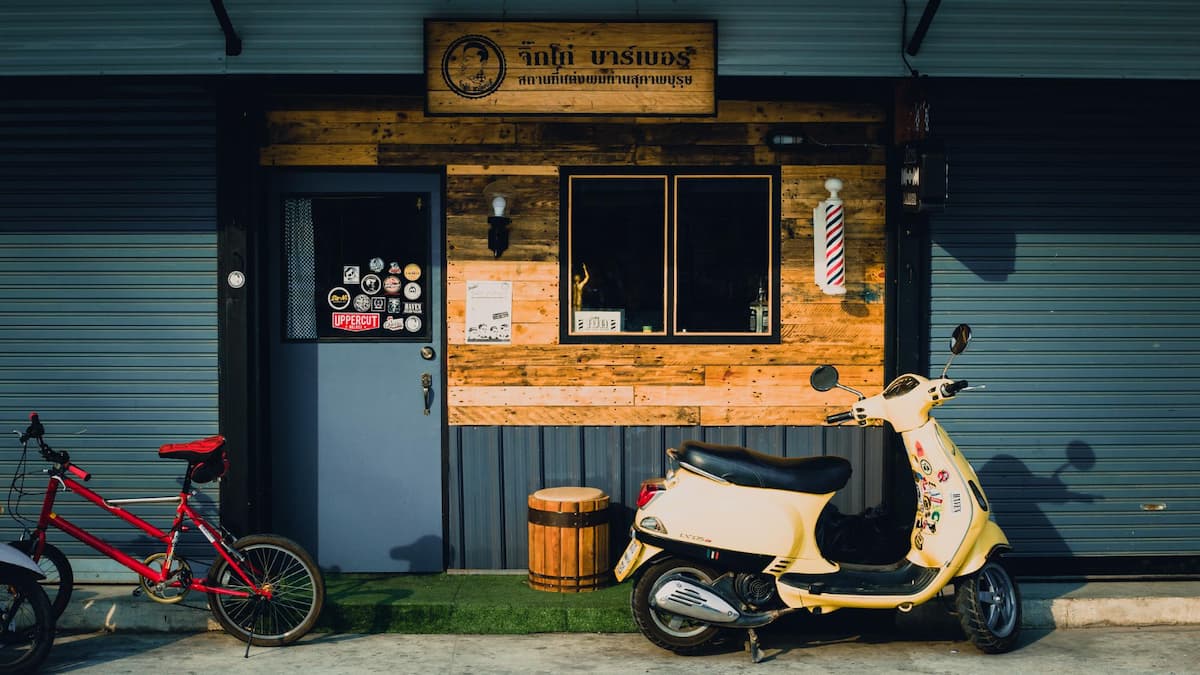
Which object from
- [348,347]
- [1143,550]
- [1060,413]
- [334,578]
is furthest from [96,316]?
[1143,550]

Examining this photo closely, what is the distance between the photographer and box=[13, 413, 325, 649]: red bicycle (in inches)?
283

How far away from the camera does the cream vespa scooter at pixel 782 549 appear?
7.00 meters

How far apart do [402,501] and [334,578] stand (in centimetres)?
70

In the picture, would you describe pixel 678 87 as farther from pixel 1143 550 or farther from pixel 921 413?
pixel 1143 550

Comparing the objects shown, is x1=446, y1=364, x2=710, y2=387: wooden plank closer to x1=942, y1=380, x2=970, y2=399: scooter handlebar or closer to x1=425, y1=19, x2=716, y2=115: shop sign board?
x1=425, y1=19, x2=716, y2=115: shop sign board

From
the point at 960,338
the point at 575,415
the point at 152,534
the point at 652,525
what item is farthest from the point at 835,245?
the point at 152,534

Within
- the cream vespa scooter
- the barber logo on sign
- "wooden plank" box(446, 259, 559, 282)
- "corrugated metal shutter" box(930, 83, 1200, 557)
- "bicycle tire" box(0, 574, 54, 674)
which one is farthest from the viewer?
"wooden plank" box(446, 259, 559, 282)

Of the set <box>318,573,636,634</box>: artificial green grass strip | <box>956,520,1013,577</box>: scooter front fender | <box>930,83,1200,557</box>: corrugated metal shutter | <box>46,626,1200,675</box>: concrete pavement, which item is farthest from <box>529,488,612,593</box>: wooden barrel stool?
<box>930,83,1200,557</box>: corrugated metal shutter

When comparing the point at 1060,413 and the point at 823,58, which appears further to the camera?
the point at 1060,413

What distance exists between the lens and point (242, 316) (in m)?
8.16

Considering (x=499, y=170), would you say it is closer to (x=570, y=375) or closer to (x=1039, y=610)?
(x=570, y=375)

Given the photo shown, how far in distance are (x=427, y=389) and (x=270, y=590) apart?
1873mm

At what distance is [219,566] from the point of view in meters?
7.27

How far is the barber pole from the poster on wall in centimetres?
217
